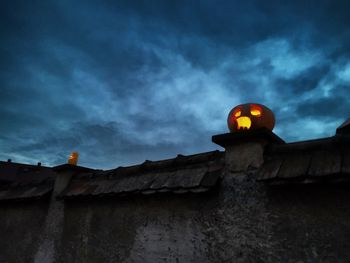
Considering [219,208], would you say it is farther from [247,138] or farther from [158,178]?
[158,178]

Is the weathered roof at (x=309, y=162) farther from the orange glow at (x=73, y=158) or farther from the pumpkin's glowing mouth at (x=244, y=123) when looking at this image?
the orange glow at (x=73, y=158)

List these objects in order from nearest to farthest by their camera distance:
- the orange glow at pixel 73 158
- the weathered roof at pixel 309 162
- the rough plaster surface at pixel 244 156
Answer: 1. the weathered roof at pixel 309 162
2. the rough plaster surface at pixel 244 156
3. the orange glow at pixel 73 158

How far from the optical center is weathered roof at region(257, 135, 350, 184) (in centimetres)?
249

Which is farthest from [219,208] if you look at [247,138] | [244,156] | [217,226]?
[247,138]

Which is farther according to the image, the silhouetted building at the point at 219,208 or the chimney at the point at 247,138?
the chimney at the point at 247,138

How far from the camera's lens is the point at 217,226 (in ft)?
10.3

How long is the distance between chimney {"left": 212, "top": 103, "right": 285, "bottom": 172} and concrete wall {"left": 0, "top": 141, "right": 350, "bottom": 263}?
22 millimetres

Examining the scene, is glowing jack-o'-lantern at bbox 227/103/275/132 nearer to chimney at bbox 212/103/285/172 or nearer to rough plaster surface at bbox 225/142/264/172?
chimney at bbox 212/103/285/172

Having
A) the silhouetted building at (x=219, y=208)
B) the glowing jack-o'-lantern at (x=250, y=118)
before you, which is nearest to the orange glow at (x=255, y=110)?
the glowing jack-o'-lantern at (x=250, y=118)

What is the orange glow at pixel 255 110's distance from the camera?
140 inches

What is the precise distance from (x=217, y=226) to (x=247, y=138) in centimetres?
99

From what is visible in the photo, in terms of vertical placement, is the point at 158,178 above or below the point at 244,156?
below

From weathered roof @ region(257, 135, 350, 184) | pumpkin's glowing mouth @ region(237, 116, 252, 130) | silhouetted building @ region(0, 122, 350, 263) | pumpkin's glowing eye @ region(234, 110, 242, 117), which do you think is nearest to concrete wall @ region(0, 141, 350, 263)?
silhouetted building @ region(0, 122, 350, 263)

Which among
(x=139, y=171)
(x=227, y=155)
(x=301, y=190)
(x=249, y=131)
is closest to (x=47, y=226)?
(x=139, y=171)
